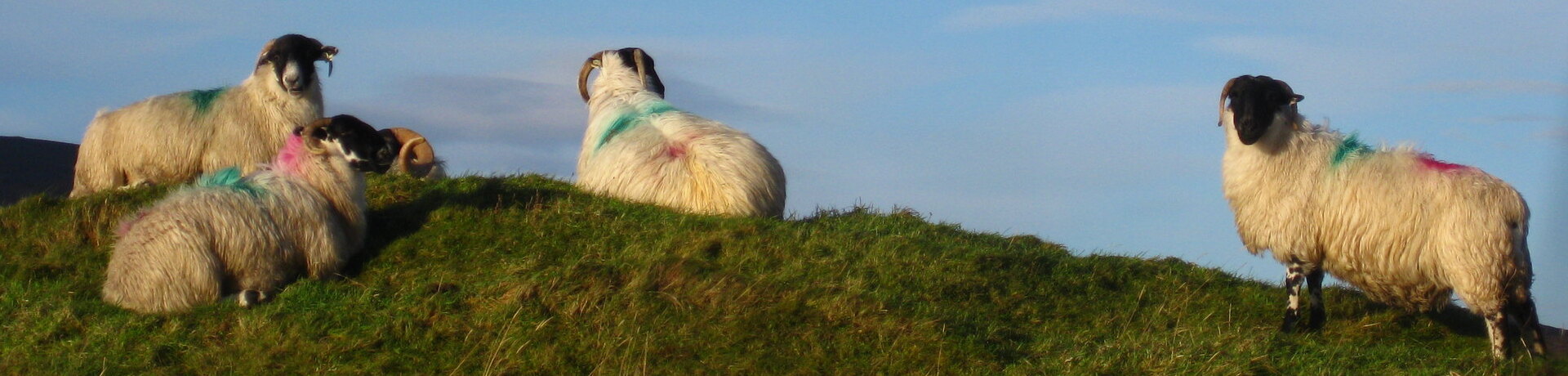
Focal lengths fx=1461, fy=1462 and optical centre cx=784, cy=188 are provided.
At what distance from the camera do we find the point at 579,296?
758 centimetres

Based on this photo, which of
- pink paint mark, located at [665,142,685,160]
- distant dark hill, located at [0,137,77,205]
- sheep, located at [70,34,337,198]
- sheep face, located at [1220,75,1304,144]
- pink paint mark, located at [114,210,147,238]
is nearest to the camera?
pink paint mark, located at [114,210,147,238]

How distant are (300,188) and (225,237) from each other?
581 mm

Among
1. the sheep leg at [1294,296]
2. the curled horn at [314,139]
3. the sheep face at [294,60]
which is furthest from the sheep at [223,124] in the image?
the sheep leg at [1294,296]

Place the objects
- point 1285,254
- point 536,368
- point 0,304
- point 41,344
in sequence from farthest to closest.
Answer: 1. point 1285,254
2. point 0,304
3. point 41,344
4. point 536,368

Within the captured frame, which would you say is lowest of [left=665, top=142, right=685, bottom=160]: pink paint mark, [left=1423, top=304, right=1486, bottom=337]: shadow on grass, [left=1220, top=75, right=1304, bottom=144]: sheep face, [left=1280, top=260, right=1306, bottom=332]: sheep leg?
[left=1423, top=304, right=1486, bottom=337]: shadow on grass

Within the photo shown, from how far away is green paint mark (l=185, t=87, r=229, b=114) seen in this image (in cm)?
1073

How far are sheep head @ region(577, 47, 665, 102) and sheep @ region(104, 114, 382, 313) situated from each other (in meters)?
3.37

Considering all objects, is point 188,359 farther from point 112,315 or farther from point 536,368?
point 536,368

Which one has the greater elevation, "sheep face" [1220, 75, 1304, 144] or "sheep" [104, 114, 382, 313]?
"sheep face" [1220, 75, 1304, 144]

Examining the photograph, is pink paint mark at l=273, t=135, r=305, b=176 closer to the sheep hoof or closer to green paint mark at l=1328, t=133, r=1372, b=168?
the sheep hoof

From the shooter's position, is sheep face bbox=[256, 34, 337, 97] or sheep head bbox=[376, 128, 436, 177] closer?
sheep face bbox=[256, 34, 337, 97]

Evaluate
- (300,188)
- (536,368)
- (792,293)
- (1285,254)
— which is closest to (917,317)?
(792,293)

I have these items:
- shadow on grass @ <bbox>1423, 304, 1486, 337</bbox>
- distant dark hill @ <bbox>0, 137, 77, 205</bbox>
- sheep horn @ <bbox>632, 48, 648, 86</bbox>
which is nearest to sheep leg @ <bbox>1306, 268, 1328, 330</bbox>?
shadow on grass @ <bbox>1423, 304, 1486, 337</bbox>

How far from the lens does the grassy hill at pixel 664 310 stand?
7.21 metres
